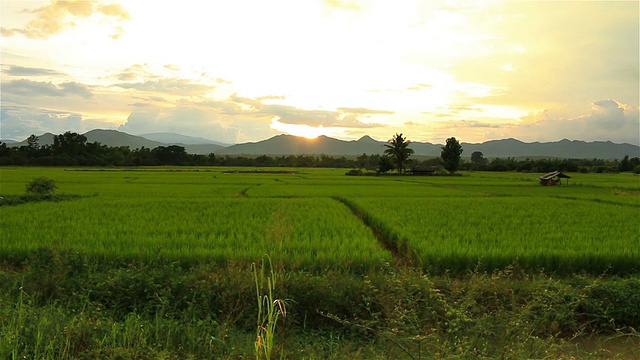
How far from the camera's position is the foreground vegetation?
12.5 ft

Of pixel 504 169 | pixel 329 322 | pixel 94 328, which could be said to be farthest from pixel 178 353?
pixel 504 169

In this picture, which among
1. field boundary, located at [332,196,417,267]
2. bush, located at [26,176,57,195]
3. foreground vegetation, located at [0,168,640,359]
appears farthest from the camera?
bush, located at [26,176,57,195]

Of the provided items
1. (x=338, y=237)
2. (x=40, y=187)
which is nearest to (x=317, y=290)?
(x=338, y=237)

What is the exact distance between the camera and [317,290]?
17.0 feet

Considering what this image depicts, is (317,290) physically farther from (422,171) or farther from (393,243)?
(422,171)

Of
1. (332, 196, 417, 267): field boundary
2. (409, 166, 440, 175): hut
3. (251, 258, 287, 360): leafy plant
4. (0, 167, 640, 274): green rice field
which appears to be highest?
(409, 166, 440, 175): hut

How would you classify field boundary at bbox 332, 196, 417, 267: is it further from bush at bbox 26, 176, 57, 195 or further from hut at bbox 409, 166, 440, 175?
hut at bbox 409, 166, 440, 175

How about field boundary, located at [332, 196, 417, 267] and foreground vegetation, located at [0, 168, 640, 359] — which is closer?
foreground vegetation, located at [0, 168, 640, 359]

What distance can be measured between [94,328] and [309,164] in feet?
319

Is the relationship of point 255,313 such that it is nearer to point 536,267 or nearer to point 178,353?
point 178,353

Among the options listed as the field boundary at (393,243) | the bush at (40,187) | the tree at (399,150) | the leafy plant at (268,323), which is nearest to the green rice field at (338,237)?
the field boundary at (393,243)

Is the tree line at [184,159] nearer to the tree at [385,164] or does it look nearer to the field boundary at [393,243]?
the tree at [385,164]

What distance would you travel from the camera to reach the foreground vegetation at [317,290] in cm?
379

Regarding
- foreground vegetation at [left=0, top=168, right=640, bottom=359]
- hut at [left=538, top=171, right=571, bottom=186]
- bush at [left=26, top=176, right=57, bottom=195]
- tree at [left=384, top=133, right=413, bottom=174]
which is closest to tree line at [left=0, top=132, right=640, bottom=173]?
tree at [left=384, top=133, right=413, bottom=174]
